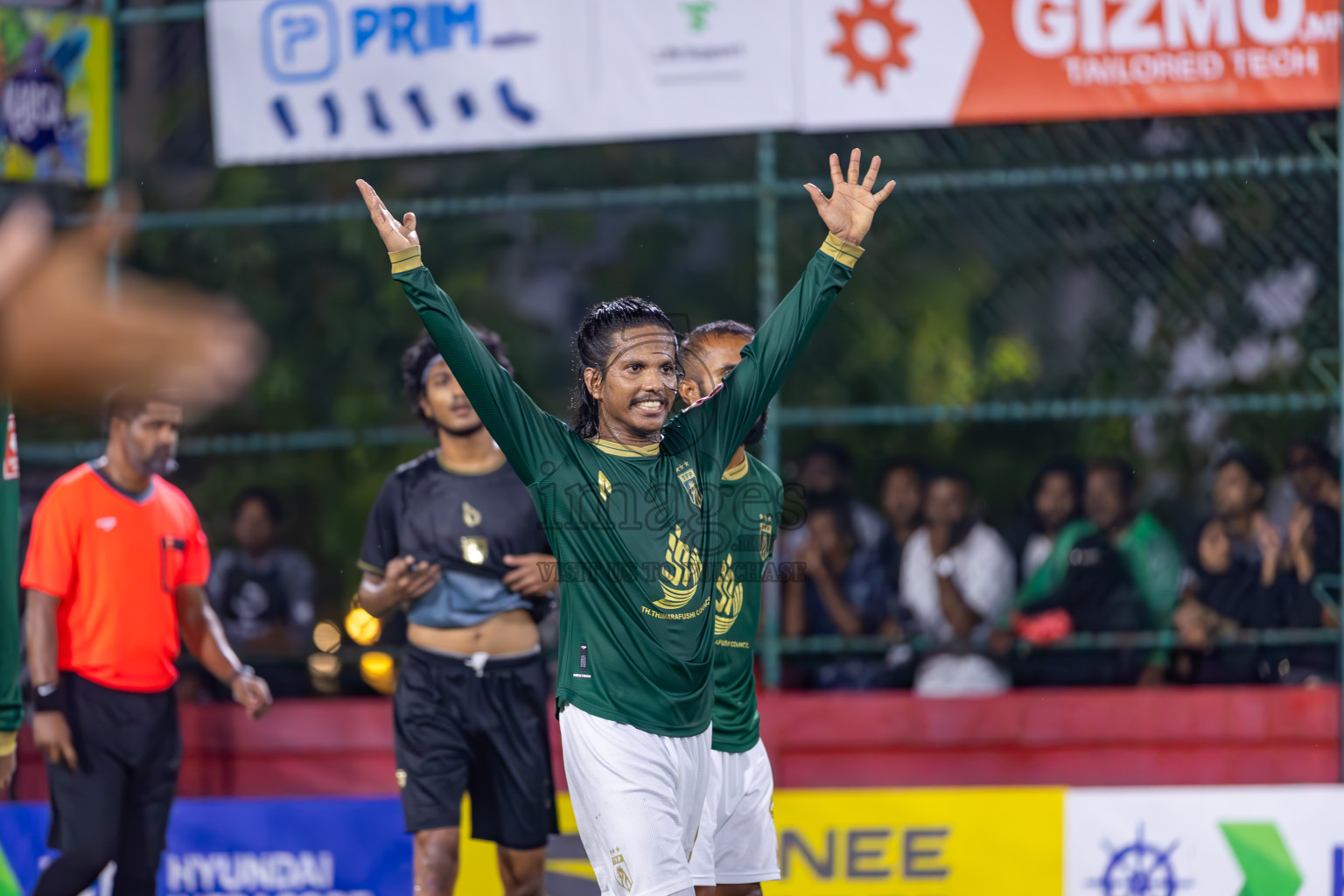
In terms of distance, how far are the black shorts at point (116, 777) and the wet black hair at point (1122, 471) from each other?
15.0 feet

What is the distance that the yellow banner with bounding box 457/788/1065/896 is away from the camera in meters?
5.96

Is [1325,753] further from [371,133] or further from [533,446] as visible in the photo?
[371,133]

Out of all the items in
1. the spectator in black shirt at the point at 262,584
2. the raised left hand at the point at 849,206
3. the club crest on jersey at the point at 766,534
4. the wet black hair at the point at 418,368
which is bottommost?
the spectator in black shirt at the point at 262,584

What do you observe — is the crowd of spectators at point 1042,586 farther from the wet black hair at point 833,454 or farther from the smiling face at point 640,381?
the smiling face at point 640,381

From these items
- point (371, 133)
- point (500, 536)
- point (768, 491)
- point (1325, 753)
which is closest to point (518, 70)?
point (371, 133)

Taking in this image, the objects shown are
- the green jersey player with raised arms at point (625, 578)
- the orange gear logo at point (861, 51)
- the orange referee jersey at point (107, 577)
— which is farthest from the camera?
the orange gear logo at point (861, 51)

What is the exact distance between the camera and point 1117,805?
5.98 metres

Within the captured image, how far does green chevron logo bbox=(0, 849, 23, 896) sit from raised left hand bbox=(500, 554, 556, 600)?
2.38 metres

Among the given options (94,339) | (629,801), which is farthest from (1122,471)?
(94,339)

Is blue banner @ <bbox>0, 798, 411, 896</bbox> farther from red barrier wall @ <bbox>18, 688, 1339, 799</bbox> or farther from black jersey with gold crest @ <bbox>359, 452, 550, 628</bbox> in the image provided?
black jersey with gold crest @ <bbox>359, 452, 550, 628</bbox>

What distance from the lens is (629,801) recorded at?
387cm

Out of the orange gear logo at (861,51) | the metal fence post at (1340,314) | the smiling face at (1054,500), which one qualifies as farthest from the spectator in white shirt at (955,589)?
the orange gear logo at (861,51)

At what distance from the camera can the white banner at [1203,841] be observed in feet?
19.4

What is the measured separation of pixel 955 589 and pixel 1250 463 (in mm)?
1564
